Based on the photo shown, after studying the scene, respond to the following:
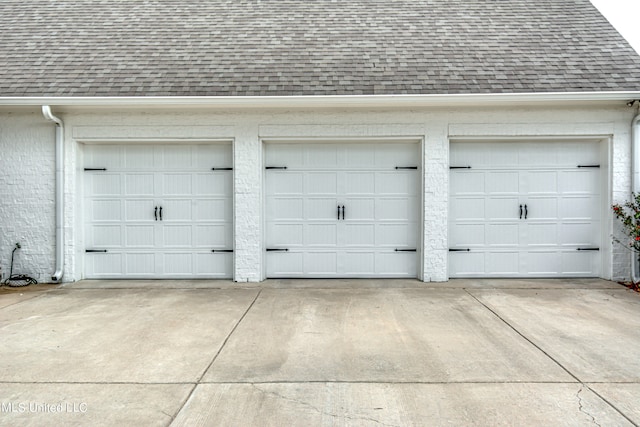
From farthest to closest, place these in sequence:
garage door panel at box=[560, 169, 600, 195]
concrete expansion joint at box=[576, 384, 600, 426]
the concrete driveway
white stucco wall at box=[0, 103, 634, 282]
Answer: garage door panel at box=[560, 169, 600, 195] → white stucco wall at box=[0, 103, 634, 282] → the concrete driveway → concrete expansion joint at box=[576, 384, 600, 426]

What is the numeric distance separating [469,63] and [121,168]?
5961 mm

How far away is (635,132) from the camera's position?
6.56 m

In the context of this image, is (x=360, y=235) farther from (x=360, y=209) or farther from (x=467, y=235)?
(x=467, y=235)

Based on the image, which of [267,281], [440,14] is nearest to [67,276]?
[267,281]

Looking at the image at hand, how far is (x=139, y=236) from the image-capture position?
23.1ft

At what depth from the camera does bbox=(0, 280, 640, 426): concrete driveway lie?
2.73m

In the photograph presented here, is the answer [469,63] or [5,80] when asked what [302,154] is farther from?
[5,80]

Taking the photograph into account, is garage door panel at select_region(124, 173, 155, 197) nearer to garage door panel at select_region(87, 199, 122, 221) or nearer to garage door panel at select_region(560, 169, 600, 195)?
garage door panel at select_region(87, 199, 122, 221)

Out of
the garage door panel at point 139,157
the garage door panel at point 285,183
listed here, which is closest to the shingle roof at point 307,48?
the garage door panel at point 139,157

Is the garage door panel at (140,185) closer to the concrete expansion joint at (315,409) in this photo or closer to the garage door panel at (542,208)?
the concrete expansion joint at (315,409)

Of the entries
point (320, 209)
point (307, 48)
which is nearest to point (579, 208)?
point (320, 209)

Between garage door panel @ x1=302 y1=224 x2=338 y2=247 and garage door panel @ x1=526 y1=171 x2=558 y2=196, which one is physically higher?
garage door panel @ x1=526 y1=171 x2=558 y2=196

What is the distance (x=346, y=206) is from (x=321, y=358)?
366 centimetres

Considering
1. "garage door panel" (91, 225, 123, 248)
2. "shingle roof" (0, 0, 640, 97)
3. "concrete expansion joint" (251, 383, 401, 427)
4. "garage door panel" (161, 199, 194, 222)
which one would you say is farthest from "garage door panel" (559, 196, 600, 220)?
"garage door panel" (91, 225, 123, 248)
